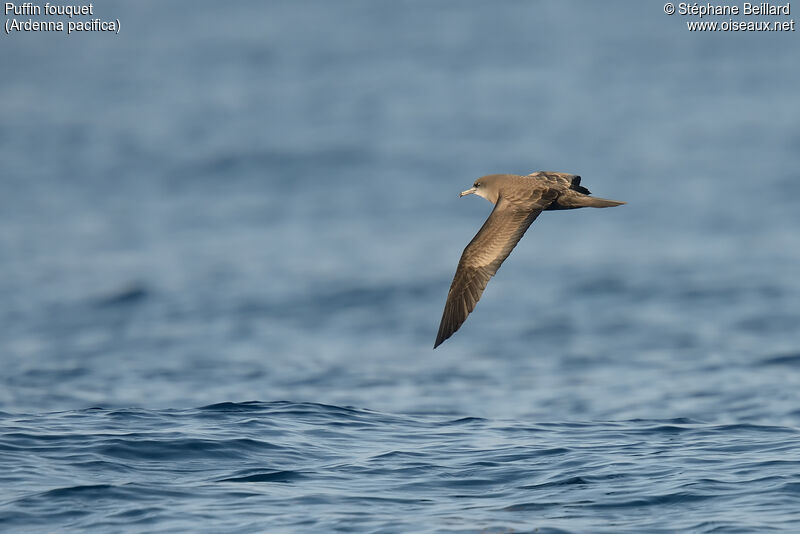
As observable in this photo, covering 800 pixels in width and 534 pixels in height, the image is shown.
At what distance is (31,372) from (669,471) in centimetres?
970

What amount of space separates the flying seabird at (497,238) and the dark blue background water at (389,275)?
125 cm

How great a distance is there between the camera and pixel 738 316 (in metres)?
17.1

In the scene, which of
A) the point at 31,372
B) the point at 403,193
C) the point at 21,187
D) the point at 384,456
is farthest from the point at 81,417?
the point at 21,187

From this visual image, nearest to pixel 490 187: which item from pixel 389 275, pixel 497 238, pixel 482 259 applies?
pixel 497 238

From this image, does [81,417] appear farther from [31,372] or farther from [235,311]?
[235,311]

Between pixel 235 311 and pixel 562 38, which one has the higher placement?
pixel 562 38

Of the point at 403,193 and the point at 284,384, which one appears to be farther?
the point at 403,193

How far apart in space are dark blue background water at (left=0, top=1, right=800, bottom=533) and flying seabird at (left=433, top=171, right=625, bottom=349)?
1.25 meters

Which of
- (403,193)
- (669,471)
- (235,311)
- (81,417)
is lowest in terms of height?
(669,471)

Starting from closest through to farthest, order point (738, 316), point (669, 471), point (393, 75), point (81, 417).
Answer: point (669, 471), point (81, 417), point (738, 316), point (393, 75)

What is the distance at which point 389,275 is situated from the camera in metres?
19.2

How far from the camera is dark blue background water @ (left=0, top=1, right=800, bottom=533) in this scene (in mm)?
8172

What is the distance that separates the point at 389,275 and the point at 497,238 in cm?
1079

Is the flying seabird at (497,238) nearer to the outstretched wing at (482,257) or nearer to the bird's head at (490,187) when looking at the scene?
the outstretched wing at (482,257)
